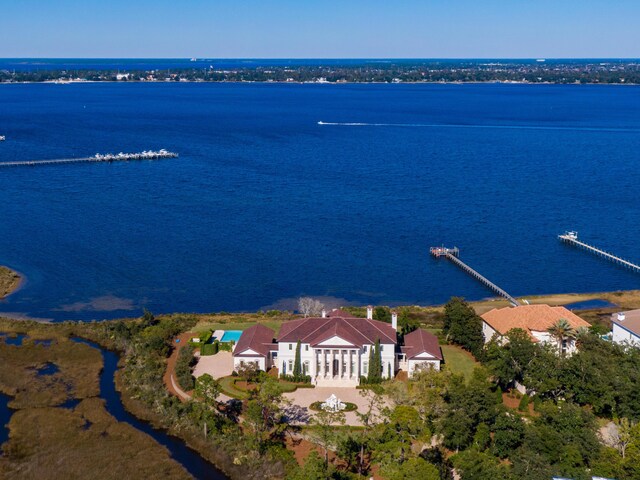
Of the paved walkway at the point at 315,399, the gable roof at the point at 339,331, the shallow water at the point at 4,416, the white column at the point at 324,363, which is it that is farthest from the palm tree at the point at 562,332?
the shallow water at the point at 4,416

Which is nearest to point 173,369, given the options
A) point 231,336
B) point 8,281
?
point 231,336

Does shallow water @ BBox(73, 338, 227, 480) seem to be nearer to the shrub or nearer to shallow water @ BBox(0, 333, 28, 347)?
the shrub

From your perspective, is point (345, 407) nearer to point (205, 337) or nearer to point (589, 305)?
point (205, 337)

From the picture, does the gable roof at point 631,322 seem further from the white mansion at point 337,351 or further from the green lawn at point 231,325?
the green lawn at point 231,325

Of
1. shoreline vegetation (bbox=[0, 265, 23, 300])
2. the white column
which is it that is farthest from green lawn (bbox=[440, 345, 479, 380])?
shoreline vegetation (bbox=[0, 265, 23, 300])

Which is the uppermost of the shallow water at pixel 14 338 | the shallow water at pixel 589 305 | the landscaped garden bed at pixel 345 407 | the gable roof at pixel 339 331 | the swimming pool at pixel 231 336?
the gable roof at pixel 339 331

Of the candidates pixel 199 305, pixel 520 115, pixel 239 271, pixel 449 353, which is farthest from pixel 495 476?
pixel 520 115
